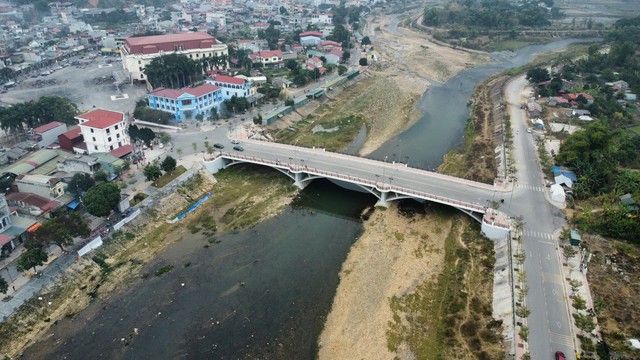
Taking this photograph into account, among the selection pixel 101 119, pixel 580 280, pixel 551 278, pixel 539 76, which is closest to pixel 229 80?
pixel 101 119

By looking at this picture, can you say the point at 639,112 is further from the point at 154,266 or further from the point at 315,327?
the point at 154,266

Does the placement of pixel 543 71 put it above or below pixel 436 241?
above

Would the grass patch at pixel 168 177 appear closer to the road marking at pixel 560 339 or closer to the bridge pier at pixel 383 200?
the bridge pier at pixel 383 200

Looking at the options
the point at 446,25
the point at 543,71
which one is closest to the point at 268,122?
the point at 543,71

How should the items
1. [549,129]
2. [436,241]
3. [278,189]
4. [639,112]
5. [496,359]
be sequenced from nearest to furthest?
[496,359], [436,241], [278,189], [549,129], [639,112]

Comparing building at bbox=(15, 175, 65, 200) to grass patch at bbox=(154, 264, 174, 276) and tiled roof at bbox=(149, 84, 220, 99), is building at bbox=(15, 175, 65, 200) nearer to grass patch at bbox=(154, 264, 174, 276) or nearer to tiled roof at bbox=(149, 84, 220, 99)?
grass patch at bbox=(154, 264, 174, 276)

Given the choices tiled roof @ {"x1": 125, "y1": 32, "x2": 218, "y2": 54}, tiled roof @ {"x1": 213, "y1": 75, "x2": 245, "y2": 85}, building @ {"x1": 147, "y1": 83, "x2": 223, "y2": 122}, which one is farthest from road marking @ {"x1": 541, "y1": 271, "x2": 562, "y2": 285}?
tiled roof @ {"x1": 125, "y1": 32, "x2": 218, "y2": 54}
